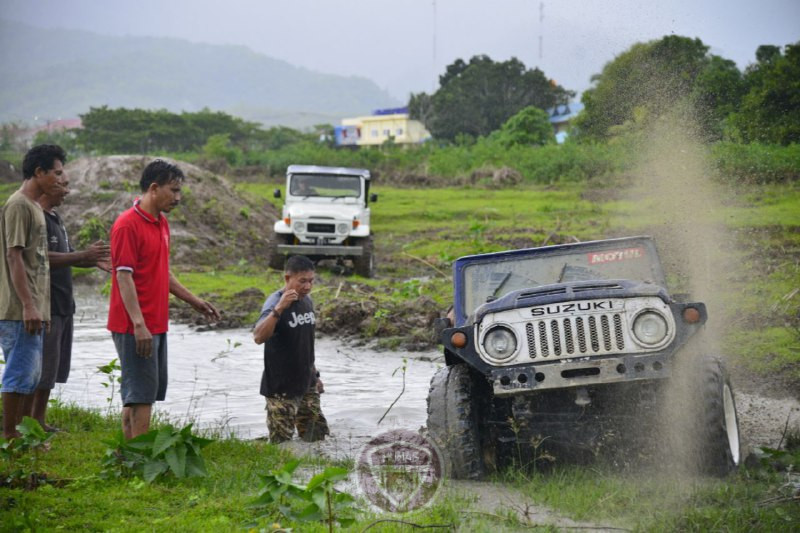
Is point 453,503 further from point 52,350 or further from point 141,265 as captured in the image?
point 52,350

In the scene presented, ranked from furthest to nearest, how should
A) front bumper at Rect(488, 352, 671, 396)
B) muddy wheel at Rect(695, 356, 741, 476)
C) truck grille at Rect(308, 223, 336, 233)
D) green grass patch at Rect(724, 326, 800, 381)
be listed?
truck grille at Rect(308, 223, 336, 233)
green grass patch at Rect(724, 326, 800, 381)
muddy wheel at Rect(695, 356, 741, 476)
front bumper at Rect(488, 352, 671, 396)

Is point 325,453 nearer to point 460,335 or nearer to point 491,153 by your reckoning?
point 460,335

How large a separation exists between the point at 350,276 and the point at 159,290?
48.5 ft

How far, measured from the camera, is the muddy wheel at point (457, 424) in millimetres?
6137

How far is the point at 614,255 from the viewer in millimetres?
7383

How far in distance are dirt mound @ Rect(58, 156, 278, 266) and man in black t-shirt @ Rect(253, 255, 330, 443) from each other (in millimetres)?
16316

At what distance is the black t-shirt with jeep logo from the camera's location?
7.33 metres

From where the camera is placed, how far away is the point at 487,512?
5281 mm

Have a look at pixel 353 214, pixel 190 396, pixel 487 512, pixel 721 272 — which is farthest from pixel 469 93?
pixel 487 512

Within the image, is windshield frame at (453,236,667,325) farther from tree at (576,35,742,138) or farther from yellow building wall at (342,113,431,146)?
yellow building wall at (342,113,431,146)

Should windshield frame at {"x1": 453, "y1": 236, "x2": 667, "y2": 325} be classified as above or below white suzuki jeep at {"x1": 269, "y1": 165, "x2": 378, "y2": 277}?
below

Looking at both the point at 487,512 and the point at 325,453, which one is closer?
the point at 487,512

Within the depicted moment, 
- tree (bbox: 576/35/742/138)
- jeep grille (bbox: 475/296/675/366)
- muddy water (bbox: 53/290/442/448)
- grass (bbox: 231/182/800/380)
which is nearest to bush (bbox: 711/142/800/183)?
grass (bbox: 231/182/800/380)

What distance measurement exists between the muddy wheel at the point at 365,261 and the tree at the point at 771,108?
763 centimetres
